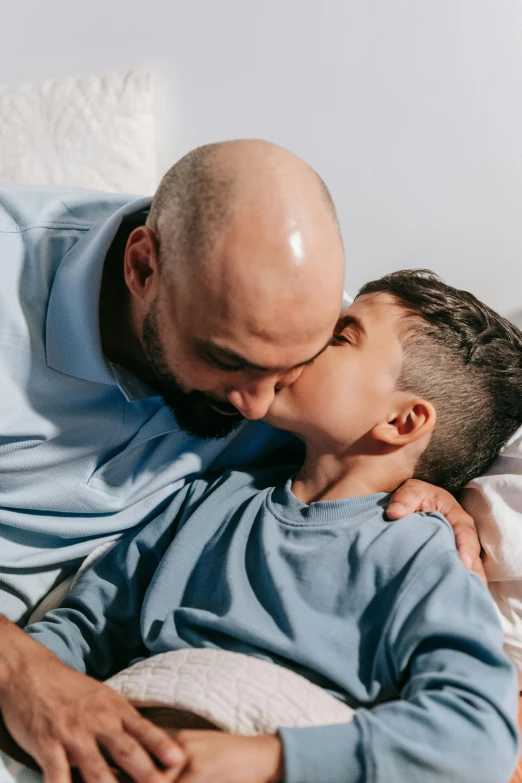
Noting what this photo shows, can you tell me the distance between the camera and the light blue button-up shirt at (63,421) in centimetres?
112

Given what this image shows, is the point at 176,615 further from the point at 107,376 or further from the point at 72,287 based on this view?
the point at 72,287

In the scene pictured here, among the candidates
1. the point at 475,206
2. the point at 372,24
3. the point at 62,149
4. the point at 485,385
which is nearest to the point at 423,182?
the point at 475,206

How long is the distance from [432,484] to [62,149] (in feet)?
3.65

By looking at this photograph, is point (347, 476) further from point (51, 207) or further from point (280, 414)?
point (51, 207)

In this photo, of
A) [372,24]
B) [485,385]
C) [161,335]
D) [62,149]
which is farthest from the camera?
[62,149]

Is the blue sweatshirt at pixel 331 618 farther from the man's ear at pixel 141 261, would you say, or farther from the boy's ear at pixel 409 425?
the man's ear at pixel 141 261

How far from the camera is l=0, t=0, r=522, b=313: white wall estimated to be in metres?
1.54

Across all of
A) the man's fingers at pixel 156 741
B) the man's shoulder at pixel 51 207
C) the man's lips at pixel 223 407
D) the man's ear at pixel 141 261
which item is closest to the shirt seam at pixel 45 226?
the man's shoulder at pixel 51 207

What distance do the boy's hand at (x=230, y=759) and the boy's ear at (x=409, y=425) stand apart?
443 millimetres

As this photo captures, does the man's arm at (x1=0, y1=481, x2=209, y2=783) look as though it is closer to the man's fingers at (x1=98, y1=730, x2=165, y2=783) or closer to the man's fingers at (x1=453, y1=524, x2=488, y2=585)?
the man's fingers at (x1=98, y1=730, x2=165, y2=783)

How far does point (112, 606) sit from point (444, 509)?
51 centimetres

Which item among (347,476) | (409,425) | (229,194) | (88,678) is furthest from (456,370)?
(88,678)

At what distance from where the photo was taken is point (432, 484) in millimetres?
1180

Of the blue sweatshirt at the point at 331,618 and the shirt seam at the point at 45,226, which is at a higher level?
the shirt seam at the point at 45,226
